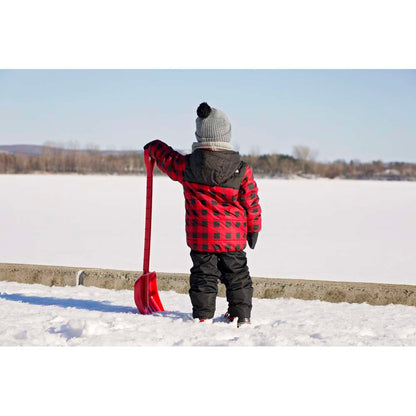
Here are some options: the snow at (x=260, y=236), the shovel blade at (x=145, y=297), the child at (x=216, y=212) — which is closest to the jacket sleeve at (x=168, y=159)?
the child at (x=216, y=212)

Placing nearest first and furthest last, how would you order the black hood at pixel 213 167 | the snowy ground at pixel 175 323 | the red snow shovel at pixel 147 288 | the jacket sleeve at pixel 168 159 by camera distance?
the snowy ground at pixel 175 323, the black hood at pixel 213 167, the jacket sleeve at pixel 168 159, the red snow shovel at pixel 147 288

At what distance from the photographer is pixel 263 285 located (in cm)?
384

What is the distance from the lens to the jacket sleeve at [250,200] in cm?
297

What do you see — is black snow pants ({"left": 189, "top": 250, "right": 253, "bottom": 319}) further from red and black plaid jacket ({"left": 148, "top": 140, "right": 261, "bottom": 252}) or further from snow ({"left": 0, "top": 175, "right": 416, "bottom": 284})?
snow ({"left": 0, "top": 175, "right": 416, "bottom": 284})

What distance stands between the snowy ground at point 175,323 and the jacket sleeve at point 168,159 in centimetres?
77

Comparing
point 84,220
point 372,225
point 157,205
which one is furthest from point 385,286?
point 157,205

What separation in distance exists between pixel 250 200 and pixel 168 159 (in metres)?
0.49

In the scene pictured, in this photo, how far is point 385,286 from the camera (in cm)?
372

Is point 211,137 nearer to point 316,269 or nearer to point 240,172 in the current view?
point 240,172

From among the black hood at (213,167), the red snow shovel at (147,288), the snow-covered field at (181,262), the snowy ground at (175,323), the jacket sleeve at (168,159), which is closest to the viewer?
the snowy ground at (175,323)

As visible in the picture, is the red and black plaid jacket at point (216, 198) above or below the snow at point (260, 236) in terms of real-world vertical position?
above

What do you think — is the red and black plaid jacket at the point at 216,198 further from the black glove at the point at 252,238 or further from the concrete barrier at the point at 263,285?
the concrete barrier at the point at 263,285

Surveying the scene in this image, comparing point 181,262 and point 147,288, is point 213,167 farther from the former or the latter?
point 181,262

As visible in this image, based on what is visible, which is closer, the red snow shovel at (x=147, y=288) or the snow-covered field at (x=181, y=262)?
the snow-covered field at (x=181, y=262)
